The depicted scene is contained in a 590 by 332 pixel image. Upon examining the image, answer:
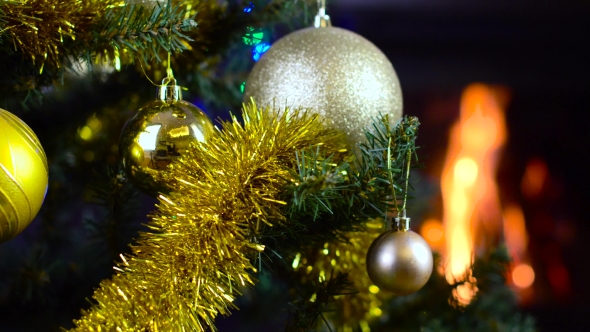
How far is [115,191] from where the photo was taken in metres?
0.50

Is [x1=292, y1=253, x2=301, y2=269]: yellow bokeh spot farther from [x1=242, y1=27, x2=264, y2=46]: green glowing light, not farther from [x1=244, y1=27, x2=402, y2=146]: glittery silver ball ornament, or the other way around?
[x1=242, y1=27, x2=264, y2=46]: green glowing light

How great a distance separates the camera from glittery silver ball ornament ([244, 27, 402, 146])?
442 mm

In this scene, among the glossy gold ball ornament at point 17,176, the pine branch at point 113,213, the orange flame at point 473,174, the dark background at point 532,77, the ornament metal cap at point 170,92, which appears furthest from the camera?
the orange flame at point 473,174

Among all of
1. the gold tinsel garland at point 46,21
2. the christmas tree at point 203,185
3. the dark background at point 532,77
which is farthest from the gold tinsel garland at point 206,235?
the dark background at point 532,77

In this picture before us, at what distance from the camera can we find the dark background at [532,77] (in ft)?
3.52

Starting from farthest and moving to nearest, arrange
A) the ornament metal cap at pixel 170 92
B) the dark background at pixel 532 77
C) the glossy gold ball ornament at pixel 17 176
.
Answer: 1. the dark background at pixel 532 77
2. the ornament metal cap at pixel 170 92
3. the glossy gold ball ornament at pixel 17 176

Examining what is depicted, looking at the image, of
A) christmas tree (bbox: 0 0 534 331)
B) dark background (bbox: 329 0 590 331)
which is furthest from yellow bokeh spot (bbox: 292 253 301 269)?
dark background (bbox: 329 0 590 331)

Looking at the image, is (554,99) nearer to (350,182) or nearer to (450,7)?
(450,7)

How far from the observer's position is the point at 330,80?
444mm

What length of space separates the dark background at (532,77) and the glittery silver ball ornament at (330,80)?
65cm

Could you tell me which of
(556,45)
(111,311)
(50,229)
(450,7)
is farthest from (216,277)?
(556,45)

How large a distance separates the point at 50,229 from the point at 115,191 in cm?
15

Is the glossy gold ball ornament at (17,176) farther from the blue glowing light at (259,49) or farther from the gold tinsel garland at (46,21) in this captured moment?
the blue glowing light at (259,49)

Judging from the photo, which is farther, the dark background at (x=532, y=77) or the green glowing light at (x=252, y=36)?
the dark background at (x=532, y=77)
